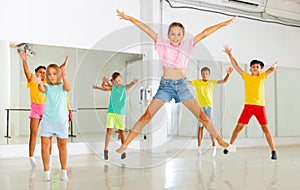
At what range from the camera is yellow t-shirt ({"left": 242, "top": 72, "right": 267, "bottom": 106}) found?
5.47 meters

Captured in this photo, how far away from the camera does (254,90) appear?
5508 mm

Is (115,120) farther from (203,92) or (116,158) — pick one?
(203,92)

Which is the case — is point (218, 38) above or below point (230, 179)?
above

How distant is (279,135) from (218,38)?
8.37 feet

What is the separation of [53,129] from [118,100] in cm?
145

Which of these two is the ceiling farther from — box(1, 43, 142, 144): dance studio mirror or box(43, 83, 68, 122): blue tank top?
box(43, 83, 68, 122): blue tank top

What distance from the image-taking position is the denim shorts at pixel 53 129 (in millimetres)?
3523

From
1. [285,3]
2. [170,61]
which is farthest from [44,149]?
[285,3]

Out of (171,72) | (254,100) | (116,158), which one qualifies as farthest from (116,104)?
(254,100)

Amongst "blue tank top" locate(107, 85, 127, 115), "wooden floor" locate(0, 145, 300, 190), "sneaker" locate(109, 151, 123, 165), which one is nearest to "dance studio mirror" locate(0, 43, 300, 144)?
"blue tank top" locate(107, 85, 127, 115)

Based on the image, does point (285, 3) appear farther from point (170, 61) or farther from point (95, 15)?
point (170, 61)

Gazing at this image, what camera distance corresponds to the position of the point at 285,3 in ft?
28.9

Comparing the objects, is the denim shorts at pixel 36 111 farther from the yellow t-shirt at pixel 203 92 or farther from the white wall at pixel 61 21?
the yellow t-shirt at pixel 203 92

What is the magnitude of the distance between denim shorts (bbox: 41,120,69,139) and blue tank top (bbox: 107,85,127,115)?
133 centimetres
